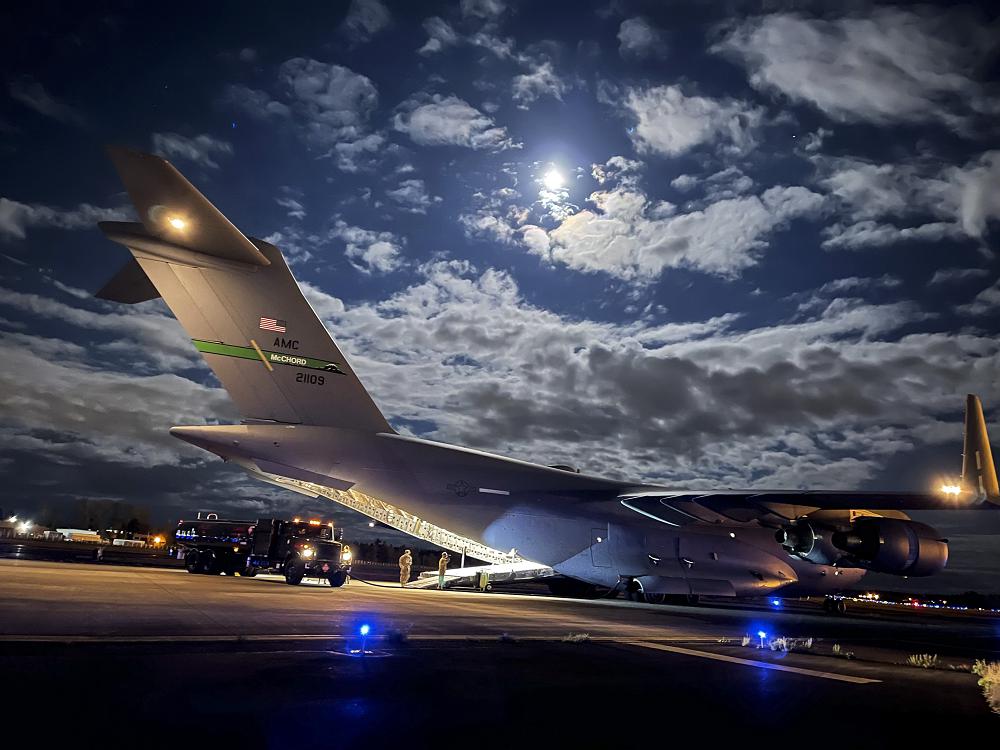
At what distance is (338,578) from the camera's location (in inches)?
784

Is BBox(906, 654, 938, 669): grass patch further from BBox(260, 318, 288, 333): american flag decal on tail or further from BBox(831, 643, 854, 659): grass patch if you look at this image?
BBox(260, 318, 288, 333): american flag decal on tail

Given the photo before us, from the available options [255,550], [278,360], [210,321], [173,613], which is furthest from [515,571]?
[173,613]

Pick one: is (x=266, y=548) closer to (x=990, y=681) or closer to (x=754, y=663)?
(x=754, y=663)

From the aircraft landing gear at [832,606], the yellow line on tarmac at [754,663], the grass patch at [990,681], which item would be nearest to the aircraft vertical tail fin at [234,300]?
the yellow line on tarmac at [754,663]

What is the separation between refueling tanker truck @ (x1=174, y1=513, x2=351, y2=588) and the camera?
1995 cm

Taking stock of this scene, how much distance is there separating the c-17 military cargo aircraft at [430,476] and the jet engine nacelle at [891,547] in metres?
0.03

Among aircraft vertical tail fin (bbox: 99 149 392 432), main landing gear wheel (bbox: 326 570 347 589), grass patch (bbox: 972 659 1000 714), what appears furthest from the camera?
main landing gear wheel (bbox: 326 570 347 589)

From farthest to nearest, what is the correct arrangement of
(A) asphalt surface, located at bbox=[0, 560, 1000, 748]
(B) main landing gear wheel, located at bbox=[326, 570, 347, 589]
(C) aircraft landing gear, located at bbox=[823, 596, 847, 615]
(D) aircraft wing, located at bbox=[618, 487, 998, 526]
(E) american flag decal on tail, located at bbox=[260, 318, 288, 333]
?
(C) aircraft landing gear, located at bbox=[823, 596, 847, 615]
(B) main landing gear wheel, located at bbox=[326, 570, 347, 589]
(D) aircraft wing, located at bbox=[618, 487, 998, 526]
(E) american flag decal on tail, located at bbox=[260, 318, 288, 333]
(A) asphalt surface, located at bbox=[0, 560, 1000, 748]

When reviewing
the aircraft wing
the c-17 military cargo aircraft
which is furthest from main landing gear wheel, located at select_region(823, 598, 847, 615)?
the aircraft wing

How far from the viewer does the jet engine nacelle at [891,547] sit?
14.8 meters

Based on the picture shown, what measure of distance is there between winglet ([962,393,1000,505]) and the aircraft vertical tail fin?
1663 cm

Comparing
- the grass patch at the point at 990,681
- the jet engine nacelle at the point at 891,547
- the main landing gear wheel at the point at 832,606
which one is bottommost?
the main landing gear wheel at the point at 832,606

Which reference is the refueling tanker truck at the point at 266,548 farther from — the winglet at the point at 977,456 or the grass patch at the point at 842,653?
the winglet at the point at 977,456

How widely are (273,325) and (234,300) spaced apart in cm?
87
